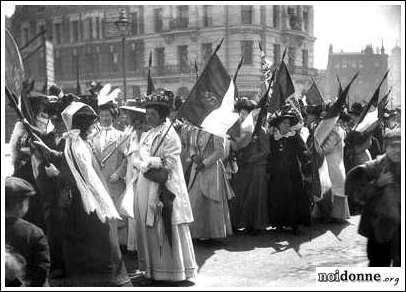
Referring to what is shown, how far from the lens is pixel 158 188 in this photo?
17.8ft

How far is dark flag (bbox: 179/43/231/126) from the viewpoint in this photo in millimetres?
5336

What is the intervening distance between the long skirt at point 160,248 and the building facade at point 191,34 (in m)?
2.65

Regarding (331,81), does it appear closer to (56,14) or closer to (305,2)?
(56,14)

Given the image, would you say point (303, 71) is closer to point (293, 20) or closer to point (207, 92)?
point (293, 20)

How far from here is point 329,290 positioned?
5.09m

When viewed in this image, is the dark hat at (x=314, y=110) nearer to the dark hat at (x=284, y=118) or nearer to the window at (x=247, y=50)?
the dark hat at (x=284, y=118)

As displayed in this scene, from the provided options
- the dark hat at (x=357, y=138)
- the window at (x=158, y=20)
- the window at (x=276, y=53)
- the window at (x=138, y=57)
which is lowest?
the dark hat at (x=357, y=138)

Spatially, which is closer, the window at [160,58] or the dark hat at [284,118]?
the dark hat at [284,118]

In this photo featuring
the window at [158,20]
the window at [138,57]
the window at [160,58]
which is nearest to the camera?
the window at [160,58]

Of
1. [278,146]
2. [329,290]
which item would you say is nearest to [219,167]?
[278,146]

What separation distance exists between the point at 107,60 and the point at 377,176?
14.1 metres

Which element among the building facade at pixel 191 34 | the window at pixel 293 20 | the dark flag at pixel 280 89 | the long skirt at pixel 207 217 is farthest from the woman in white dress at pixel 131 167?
the window at pixel 293 20

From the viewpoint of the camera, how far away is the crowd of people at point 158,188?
4.51 m

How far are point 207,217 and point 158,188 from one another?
1983 millimetres
